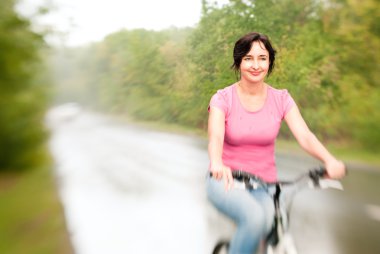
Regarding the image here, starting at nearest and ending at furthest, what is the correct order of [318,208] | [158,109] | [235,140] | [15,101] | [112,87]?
[235,140] < [158,109] < [112,87] < [318,208] < [15,101]

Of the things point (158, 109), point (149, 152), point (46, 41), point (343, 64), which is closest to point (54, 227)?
point (46, 41)

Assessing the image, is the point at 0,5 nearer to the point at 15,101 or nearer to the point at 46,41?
the point at 46,41

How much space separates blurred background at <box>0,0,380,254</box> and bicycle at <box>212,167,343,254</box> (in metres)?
0.90

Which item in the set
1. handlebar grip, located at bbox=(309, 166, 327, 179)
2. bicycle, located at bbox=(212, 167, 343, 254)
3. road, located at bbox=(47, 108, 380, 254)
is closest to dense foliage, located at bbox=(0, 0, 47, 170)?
road, located at bbox=(47, 108, 380, 254)

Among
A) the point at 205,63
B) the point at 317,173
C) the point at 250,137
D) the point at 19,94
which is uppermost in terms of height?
the point at 205,63

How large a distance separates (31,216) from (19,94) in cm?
254

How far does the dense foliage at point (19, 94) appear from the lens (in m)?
6.45

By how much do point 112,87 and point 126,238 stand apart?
2.39 meters

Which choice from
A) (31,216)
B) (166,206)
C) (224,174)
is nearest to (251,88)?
(224,174)

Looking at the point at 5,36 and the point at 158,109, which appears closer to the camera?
the point at 158,109

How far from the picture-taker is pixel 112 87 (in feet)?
14.0

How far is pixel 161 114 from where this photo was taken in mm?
3605

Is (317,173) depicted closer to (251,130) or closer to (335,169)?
(335,169)

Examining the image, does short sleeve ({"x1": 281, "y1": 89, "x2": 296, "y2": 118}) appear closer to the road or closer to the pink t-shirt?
the pink t-shirt
